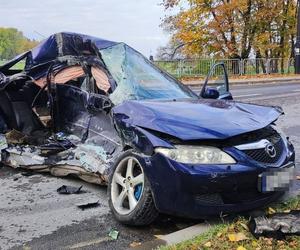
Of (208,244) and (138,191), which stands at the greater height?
(138,191)

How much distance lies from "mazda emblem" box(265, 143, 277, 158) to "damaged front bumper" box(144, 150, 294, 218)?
0.68 ft

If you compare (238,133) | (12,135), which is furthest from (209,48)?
(238,133)

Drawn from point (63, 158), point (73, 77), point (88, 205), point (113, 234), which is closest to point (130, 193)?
point (113, 234)

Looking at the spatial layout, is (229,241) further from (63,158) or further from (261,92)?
(261,92)

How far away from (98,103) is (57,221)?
4.55ft

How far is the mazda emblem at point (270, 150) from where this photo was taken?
13.0 feet

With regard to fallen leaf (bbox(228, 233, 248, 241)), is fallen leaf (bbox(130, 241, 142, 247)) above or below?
below

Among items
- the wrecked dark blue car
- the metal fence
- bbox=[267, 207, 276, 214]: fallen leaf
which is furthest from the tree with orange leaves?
bbox=[267, 207, 276, 214]: fallen leaf

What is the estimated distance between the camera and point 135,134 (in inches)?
161

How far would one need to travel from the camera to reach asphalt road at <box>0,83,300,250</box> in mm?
3879

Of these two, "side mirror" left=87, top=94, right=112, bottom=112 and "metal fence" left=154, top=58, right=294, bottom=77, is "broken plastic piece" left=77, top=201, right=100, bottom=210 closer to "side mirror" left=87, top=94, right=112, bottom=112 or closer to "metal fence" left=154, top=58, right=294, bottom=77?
"side mirror" left=87, top=94, right=112, bottom=112

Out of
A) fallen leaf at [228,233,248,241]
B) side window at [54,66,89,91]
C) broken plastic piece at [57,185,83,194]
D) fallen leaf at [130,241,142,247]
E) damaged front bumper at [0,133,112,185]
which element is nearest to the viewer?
fallen leaf at [228,233,248,241]

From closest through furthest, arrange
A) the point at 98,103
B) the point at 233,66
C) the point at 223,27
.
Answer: the point at 98,103 → the point at 233,66 → the point at 223,27

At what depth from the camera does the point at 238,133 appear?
3.82 metres
